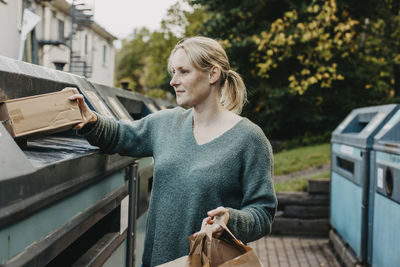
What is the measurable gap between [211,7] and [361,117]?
24.3 feet

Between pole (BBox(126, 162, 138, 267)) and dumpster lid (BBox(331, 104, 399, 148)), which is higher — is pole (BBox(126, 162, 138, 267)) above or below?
below

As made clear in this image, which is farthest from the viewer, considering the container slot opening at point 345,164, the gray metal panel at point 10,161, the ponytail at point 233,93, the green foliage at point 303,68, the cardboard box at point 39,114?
the green foliage at point 303,68

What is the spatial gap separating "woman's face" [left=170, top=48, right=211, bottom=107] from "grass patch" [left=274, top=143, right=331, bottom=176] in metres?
6.68

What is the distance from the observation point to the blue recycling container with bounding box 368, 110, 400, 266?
3256 millimetres

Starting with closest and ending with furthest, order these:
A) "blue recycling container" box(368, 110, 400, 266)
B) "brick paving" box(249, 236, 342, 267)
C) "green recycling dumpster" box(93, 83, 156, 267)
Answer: "green recycling dumpster" box(93, 83, 156, 267) < "blue recycling container" box(368, 110, 400, 266) < "brick paving" box(249, 236, 342, 267)

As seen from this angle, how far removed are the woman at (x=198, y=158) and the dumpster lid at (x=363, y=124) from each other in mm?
2324

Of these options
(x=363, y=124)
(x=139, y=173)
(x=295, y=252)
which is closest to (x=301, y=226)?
(x=295, y=252)

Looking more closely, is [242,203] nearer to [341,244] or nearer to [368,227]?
[368,227]

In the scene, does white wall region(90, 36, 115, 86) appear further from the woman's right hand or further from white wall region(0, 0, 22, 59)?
the woman's right hand

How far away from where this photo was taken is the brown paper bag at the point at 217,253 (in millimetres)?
1522

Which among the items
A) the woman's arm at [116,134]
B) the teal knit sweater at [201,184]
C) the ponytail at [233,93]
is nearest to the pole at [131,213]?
the woman's arm at [116,134]

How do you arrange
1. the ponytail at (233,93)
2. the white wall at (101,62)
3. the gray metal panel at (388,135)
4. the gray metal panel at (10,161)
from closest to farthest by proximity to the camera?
the gray metal panel at (10,161), the ponytail at (233,93), the gray metal panel at (388,135), the white wall at (101,62)

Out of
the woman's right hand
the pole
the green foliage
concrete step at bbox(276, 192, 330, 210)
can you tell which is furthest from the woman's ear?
the green foliage

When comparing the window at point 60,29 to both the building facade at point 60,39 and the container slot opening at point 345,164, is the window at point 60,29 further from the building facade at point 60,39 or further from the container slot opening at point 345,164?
the container slot opening at point 345,164
